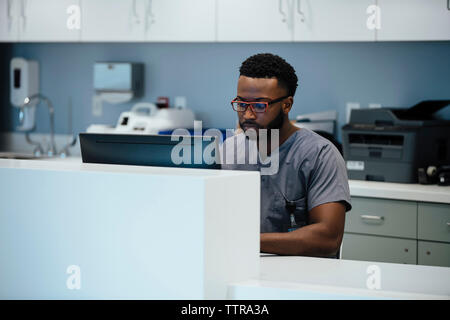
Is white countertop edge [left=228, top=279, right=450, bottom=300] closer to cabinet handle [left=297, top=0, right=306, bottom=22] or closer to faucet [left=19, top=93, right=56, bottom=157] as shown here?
cabinet handle [left=297, top=0, right=306, bottom=22]

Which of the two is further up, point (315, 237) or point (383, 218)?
point (315, 237)

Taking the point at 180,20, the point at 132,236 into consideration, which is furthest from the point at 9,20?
the point at 132,236

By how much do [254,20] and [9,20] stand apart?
61.1 inches

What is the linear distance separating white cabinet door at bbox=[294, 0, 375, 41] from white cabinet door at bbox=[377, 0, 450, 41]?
8cm

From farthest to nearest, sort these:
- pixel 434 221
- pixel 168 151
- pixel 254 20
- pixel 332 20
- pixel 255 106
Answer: pixel 254 20 → pixel 332 20 → pixel 434 221 → pixel 255 106 → pixel 168 151

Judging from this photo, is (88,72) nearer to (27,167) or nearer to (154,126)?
(154,126)

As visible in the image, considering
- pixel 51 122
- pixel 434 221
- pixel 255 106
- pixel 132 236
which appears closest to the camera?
pixel 132 236

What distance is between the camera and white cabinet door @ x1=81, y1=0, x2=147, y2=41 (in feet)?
11.7

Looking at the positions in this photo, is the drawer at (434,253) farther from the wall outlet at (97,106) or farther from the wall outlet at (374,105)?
the wall outlet at (97,106)

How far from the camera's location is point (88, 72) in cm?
415

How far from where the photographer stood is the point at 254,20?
3352mm

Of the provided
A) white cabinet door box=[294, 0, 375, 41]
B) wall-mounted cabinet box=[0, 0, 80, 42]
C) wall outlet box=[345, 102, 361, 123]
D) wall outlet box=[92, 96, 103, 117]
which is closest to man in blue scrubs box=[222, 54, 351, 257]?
white cabinet door box=[294, 0, 375, 41]

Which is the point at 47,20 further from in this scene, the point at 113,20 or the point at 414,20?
the point at 414,20
